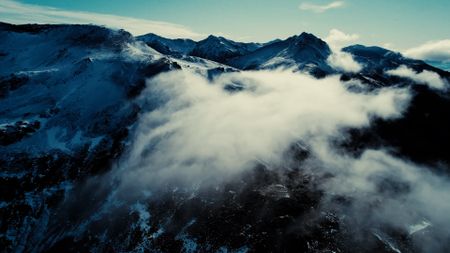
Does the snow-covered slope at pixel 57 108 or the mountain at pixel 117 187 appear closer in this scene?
the mountain at pixel 117 187

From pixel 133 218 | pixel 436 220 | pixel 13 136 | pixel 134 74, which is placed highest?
pixel 134 74

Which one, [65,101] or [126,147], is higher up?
[65,101]

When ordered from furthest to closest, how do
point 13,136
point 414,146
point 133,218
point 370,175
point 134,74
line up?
point 414,146
point 134,74
point 370,175
point 13,136
point 133,218

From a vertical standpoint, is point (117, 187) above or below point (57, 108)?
below

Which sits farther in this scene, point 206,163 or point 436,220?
point 206,163

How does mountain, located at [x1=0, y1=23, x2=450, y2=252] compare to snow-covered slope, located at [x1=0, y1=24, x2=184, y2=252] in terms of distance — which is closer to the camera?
mountain, located at [x1=0, y1=23, x2=450, y2=252]

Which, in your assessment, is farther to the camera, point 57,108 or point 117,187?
point 57,108

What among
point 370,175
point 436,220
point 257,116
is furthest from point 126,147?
point 436,220

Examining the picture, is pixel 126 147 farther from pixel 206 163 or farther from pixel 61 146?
pixel 206 163
